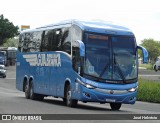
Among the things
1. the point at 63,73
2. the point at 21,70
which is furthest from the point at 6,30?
the point at 63,73

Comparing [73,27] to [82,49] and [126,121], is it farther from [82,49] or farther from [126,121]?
[126,121]

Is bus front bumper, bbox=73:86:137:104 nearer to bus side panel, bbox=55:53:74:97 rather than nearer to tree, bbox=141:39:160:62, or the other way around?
bus side panel, bbox=55:53:74:97

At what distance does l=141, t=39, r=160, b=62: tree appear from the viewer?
189 metres

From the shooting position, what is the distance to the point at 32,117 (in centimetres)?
1691

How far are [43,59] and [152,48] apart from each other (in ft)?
543

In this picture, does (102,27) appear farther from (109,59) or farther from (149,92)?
(149,92)

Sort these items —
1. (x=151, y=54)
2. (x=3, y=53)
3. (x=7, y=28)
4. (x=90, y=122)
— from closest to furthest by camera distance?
1. (x=90, y=122)
2. (x=3, y=53)
3. (x=7, y=28)
4. (x=151, y=54)

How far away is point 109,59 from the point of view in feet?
73.8

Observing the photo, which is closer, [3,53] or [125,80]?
[125,80]

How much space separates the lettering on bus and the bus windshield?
288cm

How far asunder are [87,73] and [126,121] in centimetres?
609

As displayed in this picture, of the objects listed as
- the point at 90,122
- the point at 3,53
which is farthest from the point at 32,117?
the point at 3,53

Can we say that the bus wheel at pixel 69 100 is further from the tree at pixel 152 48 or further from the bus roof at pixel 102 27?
the tree at pixel 152 48

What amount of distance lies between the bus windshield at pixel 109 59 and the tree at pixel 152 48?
163539 mm
